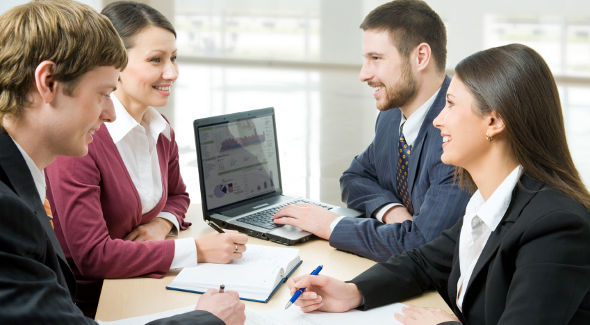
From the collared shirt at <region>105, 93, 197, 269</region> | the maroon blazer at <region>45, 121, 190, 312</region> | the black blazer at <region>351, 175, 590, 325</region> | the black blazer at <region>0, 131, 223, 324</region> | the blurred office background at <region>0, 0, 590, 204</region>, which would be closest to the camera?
the black blazer at <region>0, 131, 223, 324</region>

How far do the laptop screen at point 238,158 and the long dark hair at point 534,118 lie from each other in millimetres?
1038

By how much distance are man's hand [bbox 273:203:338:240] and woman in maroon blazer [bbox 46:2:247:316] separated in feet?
1.04

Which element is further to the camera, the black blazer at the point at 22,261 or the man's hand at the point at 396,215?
the man's hand at the point at 396,215

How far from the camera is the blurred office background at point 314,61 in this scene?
638 centimetres

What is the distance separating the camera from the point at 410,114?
2.70m

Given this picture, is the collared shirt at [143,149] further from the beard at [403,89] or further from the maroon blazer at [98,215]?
the beard at [403,89]

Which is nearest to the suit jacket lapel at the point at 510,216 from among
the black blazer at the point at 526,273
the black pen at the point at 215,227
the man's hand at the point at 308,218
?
the black blazer at the point at 526,273

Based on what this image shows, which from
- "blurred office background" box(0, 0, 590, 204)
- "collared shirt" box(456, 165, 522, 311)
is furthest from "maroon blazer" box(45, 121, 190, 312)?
"blurred office background" box(0, 0, 590, 204)

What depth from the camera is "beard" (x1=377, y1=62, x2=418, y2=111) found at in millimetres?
2648

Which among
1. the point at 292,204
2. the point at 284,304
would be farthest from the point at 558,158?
the point at 292,204

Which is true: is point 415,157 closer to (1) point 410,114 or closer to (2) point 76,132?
(1) point 410,114

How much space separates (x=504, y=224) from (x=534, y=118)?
0.87 ft

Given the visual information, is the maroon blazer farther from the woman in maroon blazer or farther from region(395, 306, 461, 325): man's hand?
region(395, 306, 461, 325): man's hand

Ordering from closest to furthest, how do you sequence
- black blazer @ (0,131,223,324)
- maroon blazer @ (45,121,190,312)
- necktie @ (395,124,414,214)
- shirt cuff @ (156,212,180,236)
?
black blazer @ (0,131,223,324), maroon blazer @ (45,121,190,312), shirt cuff @ (156,212,180,236), necktie @ (395,124,414,214)
